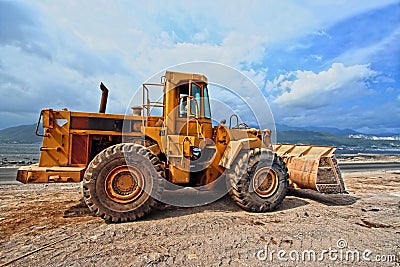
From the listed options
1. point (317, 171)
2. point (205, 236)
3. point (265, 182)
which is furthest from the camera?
point (317, 171)

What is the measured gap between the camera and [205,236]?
4.54m

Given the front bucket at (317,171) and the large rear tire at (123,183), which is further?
the front bucket at (317,171)

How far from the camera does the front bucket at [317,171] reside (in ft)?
22.8

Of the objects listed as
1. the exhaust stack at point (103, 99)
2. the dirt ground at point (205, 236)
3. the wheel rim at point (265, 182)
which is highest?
the exhaust stack at point (103, 99)

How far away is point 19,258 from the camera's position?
3691 millimetres

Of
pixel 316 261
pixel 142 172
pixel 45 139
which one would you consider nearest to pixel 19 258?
pixel 142 172

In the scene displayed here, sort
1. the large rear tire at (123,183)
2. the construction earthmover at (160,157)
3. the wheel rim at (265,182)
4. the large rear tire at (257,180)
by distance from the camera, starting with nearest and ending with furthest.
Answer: the large rear tire at (123,183), the construction earthmover at (160,157), the large rear tire at (257,180), the wheel rim at (265,182)

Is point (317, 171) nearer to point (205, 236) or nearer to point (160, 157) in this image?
point (205, 236)

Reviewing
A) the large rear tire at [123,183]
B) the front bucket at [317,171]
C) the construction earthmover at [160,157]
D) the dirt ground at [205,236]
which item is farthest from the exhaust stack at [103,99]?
the front bucket at [317,171]

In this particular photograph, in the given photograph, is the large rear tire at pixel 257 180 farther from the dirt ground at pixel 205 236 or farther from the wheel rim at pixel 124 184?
the wheel rim at pixel 124 184

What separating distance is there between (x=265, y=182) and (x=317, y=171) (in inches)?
66.7

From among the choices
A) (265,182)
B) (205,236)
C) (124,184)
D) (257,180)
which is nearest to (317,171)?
(265,182)

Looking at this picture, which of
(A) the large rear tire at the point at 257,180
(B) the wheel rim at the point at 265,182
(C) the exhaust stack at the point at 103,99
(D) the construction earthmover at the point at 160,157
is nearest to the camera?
(D) the construction earthmover at the point at 160,157

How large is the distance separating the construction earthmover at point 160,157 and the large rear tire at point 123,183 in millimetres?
19
